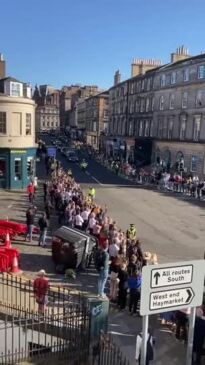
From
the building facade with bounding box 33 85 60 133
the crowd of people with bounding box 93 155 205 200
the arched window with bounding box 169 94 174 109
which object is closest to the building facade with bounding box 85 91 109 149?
the arched window with bounding box 169 94 174 109

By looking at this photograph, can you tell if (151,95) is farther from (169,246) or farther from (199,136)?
(169,246)

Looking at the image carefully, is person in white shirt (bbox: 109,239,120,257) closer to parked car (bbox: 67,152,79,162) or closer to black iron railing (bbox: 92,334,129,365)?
black iron railing (bbox: 92,334,129,365)

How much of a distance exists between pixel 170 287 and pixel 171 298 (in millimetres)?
177

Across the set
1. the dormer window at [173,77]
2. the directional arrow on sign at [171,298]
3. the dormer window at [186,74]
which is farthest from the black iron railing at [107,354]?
the dormer window at [173,77]

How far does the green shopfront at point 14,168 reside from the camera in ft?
113

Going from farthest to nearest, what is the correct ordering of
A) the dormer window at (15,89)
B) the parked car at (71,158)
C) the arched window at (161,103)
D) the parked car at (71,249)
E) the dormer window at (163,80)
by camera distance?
the parked car at (71,158), the arched window at (161,103), the dormer window at (163,80), the dormer window at (15,89), the parked car at (71,249)

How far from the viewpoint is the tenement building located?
4588 centimetres

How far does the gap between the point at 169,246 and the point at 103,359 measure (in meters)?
10.9

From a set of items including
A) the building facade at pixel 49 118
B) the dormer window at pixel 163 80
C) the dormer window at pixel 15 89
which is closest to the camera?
the dormer window at pixel 15 89

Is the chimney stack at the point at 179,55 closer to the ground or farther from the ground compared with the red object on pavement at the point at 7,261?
farther from the ground

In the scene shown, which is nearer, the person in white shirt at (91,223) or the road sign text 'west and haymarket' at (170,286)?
the road sign text 'west and haymarket' at (170,286)

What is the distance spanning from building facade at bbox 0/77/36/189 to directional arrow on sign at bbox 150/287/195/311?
29.3 m

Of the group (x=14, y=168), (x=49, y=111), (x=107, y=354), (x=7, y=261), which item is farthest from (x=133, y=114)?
(x=49, y=111)

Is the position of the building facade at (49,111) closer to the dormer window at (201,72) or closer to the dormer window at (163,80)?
the dormer window at (163,80)
